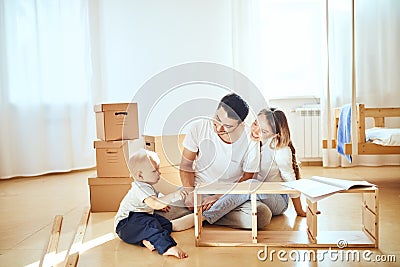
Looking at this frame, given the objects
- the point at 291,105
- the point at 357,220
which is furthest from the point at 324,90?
the point at 357,220

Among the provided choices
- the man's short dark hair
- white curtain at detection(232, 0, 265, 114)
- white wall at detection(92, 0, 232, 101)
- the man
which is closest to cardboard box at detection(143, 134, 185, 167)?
the man

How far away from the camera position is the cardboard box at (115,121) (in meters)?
2.79

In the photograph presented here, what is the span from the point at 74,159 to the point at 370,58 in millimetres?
2787

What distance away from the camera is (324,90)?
4.22 meters

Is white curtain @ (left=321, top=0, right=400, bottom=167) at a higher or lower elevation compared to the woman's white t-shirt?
higher

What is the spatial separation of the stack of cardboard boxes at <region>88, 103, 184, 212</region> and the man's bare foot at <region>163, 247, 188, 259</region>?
2.85 ft

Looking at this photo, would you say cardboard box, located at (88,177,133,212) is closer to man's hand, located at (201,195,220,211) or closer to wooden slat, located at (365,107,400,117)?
man's hand, located at (201,195,220,211)

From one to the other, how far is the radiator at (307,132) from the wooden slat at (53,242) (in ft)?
8.02

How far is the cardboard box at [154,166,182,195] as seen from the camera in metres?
2.83

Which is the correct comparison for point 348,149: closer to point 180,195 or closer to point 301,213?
point 301,213

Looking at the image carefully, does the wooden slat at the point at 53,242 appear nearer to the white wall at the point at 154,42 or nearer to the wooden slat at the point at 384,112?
the white wall at the point at 154,42

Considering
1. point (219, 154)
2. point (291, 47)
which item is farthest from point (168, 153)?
point (291, 47)

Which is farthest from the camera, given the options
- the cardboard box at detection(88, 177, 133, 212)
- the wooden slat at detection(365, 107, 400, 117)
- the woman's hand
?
the wooden slat at detection(365, 107, 400, 117)

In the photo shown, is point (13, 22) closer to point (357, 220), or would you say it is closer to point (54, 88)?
point (54, 88)
